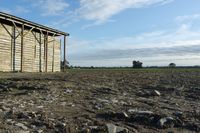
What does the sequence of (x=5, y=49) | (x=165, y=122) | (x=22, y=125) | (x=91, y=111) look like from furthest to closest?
(x=5, y=49), (x=91, y=111), (x=165, y=122), (x=22, y=125)

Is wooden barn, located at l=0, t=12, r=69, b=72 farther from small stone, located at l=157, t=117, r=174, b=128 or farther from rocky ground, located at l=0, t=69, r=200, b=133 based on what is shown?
small stone, located at l=157, t=117, r=174, b=128

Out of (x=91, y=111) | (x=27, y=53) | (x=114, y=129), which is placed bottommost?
(x=114, y=129)

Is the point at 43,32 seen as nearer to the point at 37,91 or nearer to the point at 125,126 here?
the point at 37,91

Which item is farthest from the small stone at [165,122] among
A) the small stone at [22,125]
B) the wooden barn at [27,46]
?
the wooden barn at [27,46]

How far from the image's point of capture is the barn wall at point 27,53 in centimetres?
2525

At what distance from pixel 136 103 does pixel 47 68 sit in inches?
823

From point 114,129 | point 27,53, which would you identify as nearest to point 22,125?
point 114,129

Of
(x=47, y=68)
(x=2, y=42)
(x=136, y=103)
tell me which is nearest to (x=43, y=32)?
(x=47, y=68)

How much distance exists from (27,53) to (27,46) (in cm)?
55

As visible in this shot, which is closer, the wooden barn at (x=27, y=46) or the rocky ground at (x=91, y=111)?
the rocky ground at (x=91, y=111)

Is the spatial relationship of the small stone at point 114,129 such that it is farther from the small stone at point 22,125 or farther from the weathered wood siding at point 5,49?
the weathered wood siding at point 5,49

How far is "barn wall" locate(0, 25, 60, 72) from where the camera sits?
82.8ft

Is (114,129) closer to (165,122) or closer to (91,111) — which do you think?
(165,122)

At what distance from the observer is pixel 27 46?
2831cm
